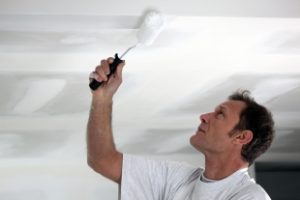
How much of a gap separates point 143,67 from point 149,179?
0.76 metres

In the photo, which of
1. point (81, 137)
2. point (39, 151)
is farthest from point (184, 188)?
point (39, 151)

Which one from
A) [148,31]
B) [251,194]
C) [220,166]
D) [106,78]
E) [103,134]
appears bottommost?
[251,194]

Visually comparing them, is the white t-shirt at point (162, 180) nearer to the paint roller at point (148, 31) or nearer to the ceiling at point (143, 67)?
the paint roller at point (148, 31)

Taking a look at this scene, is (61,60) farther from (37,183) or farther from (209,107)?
(37,183)

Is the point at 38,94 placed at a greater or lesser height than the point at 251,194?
greater

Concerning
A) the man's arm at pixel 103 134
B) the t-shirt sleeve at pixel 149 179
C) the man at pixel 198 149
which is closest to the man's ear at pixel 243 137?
the man at pixel 198 149

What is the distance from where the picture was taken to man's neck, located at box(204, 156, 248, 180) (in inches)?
67.6

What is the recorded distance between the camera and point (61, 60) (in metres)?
2.27

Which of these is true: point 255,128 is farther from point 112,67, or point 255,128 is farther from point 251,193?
point 112,67

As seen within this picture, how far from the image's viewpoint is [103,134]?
1730 mm

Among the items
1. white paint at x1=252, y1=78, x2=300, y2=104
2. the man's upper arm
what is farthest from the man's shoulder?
white paint at x1=252, y1=78, x2=300, y2=104

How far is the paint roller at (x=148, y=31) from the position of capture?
1.61 m

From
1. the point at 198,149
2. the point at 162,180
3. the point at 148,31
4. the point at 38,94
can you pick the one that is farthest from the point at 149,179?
the point at 38,94

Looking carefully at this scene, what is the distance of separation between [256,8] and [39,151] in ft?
9.10
